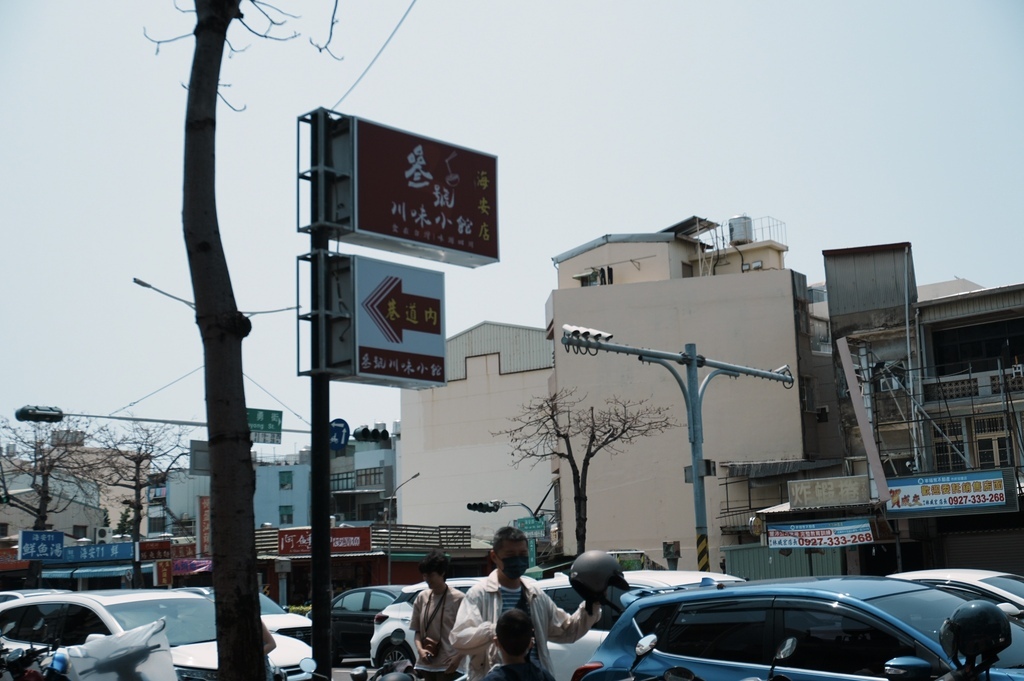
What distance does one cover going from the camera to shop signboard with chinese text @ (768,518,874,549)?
86.1ft

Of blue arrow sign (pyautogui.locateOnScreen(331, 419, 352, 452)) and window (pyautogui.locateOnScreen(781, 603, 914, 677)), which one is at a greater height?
blue arrow sign (pyautogui.locateOnScreen(331, 419, 352, 452))

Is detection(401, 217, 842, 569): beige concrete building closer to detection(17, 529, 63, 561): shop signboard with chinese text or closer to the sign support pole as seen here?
detection(17, 529, 63, 561): shop signboard with chinese text

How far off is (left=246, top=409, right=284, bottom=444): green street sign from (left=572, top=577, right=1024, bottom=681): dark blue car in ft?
60.7

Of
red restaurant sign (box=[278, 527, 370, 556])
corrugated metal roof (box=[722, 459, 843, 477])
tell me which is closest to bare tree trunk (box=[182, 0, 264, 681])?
red restaurant sign (box=[278, 527, 370, 556])

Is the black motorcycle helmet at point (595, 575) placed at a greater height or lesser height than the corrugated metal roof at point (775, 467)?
lesser

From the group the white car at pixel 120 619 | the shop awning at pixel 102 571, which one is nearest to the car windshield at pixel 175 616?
the white car at pixel 120 619

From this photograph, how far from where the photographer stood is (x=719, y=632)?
7.64 meters

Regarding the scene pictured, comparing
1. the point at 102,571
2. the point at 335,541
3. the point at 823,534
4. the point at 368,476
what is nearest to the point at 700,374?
the point at 335,541

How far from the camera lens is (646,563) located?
3859 cm

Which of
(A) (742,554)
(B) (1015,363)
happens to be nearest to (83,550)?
(A) (742,554)

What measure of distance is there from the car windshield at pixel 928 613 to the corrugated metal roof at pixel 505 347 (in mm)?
53095

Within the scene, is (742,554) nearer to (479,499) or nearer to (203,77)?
(479,499)

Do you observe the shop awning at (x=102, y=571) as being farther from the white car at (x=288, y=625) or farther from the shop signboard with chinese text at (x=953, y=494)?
the white car at (x=288, y=625)

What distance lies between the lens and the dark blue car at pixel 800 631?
675 centimetres
